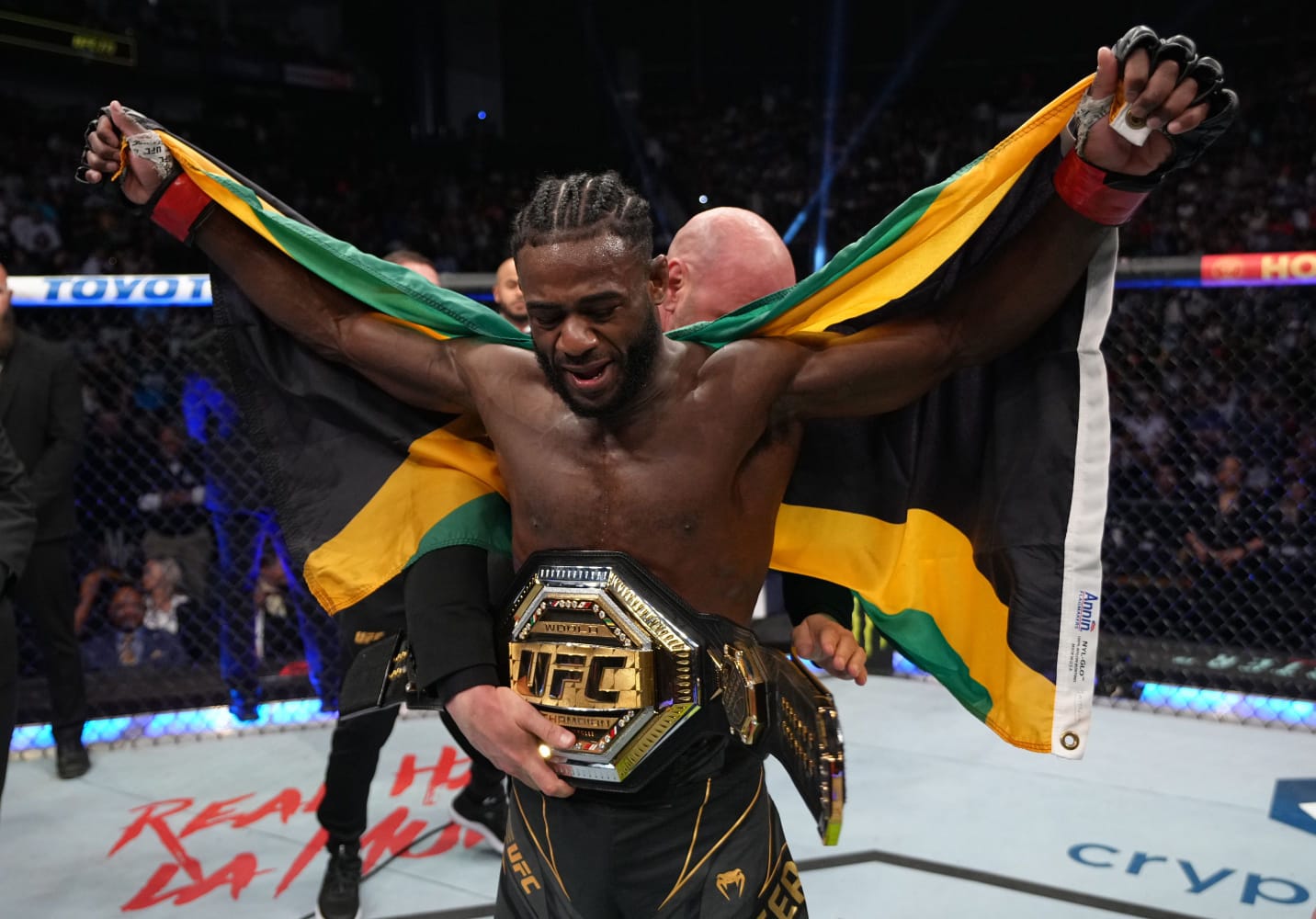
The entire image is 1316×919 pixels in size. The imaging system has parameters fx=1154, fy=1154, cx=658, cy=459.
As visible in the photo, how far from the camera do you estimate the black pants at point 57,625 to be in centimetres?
340

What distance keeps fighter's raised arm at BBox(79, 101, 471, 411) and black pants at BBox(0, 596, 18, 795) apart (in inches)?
38.9

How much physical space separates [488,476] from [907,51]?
37.4 feet

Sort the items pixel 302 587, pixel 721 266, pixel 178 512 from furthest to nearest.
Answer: pixel 178 512 → pixel 302 587 → pixel 721 266

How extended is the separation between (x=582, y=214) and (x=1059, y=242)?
0.52m

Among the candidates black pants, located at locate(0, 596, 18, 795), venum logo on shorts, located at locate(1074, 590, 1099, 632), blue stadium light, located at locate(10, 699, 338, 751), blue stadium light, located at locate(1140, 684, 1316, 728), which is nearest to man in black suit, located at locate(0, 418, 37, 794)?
black pants, located at locate(0, 596, 18, 795)

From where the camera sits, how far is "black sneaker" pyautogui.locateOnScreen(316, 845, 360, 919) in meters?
2.56

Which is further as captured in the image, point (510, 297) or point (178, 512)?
point (178, 512)

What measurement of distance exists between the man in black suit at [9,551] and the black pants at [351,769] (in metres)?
0.63

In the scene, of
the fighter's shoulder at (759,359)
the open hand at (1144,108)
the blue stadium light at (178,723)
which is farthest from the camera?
the blue stadium light at (178,723)

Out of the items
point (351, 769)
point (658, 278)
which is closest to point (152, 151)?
point (658, 278)

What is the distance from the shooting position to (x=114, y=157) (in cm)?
140

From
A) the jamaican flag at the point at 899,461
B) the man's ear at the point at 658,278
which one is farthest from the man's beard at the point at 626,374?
the jamaican flag at the point at 899,461

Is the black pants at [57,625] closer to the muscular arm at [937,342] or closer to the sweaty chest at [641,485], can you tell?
the sweaty chest at [641,485]

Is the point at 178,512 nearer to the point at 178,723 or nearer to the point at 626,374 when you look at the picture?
the point at 178,723
